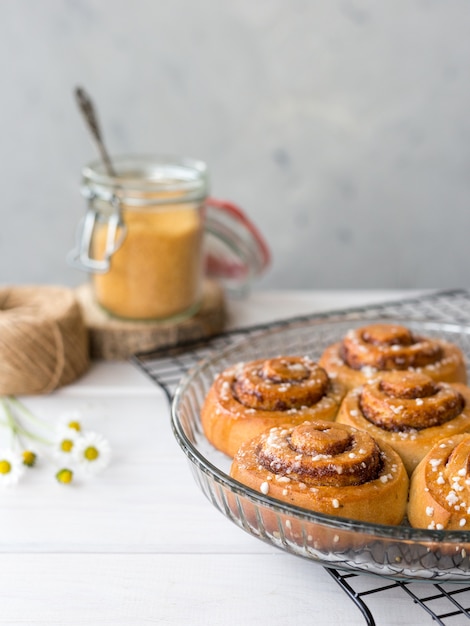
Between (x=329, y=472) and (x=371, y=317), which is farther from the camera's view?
(x=371, y=317)

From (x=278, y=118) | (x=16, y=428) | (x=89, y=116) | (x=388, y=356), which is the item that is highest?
(x=89, y=116)

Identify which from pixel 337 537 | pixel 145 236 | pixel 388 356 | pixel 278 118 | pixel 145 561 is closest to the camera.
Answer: pixel 337 537

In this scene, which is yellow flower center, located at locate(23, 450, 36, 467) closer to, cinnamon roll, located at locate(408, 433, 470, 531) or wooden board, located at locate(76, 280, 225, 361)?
wooden board, located at locate(76, 280, 225, 361)

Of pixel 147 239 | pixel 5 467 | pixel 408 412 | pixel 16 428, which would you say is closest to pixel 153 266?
pixel 147 239

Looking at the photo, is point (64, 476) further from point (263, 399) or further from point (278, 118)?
point (278, 118)

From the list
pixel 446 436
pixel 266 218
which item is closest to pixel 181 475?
pixel 446 436

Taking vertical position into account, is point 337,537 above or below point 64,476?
above

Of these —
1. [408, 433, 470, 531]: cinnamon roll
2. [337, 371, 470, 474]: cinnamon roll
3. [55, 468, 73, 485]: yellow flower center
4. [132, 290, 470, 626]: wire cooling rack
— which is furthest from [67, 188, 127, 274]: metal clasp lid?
[408, 433, 470, 531]: cinnamon roll

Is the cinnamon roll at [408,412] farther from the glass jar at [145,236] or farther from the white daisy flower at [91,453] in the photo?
the glass jar at [145,236]
